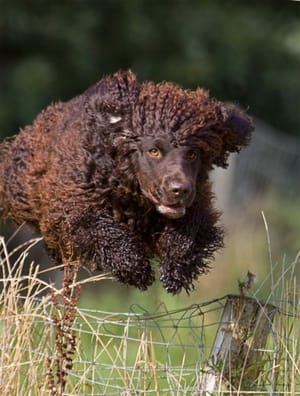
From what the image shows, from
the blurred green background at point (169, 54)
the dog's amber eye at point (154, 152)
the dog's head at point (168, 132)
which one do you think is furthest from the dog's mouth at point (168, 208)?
the blurred green background at point (169, 54)

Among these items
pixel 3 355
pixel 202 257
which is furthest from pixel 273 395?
pixel 3 355

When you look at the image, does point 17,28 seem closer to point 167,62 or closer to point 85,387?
point 167,62

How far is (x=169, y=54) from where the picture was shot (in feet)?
48.4

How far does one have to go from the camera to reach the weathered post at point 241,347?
5879mm

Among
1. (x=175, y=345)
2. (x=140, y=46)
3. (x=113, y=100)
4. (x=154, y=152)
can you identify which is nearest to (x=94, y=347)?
(x=175, y=345)

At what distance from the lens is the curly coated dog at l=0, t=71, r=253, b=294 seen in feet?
18.2

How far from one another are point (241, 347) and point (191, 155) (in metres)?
0.95

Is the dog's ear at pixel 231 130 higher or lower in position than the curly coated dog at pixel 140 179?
higher

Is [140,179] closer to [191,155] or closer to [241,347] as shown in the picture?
[191,155]

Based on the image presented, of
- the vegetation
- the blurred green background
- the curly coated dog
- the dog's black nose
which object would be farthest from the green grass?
the vegetation

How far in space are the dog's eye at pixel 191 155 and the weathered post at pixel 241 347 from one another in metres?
0.72

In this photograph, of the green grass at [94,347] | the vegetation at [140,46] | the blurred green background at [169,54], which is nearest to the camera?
the green grass at [94,347]

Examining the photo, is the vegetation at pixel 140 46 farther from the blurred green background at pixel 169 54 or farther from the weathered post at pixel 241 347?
the weathered post at pixel 241 347

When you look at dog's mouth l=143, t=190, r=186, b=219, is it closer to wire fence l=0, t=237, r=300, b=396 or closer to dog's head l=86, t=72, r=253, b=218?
dog's head l=86, t=72, r=253, b=218
